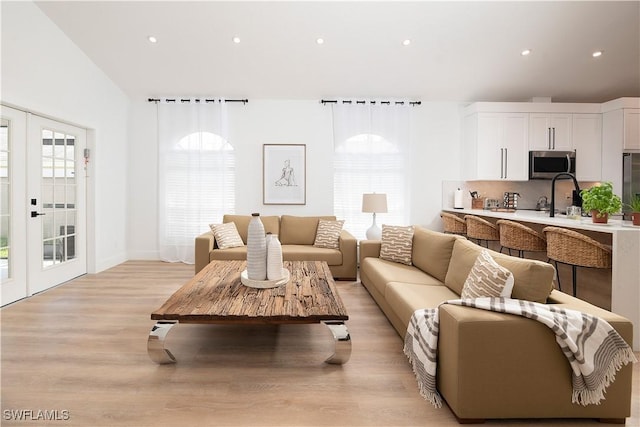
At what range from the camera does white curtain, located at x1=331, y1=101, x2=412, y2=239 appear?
5.75 meters

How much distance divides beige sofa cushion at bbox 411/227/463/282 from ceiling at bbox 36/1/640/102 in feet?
8.56

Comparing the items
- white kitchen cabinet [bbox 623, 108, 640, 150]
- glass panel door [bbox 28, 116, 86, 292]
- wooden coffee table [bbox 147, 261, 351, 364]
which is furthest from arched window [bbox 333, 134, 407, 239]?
glass panel door [bbox 28, 116, 86, 292]

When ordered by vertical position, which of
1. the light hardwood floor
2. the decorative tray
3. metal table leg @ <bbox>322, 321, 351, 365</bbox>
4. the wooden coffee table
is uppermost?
the decorative tray

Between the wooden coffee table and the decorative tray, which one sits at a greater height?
the decorative tray

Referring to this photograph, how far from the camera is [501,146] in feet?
18.1

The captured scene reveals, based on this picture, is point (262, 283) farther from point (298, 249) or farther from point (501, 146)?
point (501, 146)

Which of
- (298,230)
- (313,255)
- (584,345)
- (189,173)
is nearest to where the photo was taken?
(584,345)

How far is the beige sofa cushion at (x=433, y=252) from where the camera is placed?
3.21 m

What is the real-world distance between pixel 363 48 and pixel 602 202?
329cm

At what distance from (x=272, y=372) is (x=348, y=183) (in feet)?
12.9

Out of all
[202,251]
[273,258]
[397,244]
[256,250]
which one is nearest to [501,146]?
[397,244]

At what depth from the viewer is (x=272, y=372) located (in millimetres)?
2287

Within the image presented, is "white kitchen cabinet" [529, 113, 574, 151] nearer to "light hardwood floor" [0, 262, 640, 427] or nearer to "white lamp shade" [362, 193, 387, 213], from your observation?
"white lamp shade" [362, 193, 387, 213]

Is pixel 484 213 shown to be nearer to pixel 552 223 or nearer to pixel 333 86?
pixel 552 223
